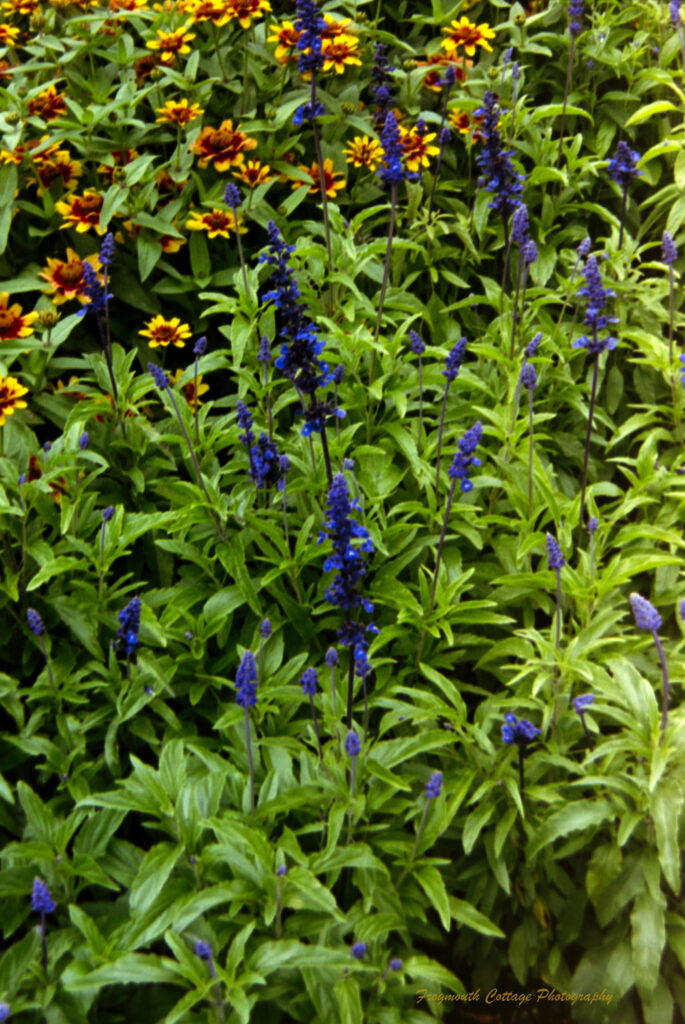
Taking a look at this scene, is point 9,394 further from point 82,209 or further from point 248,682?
point 248,682

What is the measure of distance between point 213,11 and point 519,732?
296 centimetres

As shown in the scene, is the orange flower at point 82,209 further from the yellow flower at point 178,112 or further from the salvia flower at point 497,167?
the salvia flower at point 497,167

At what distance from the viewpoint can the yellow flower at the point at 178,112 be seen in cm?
337

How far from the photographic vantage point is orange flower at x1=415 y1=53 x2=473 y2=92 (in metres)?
3.76

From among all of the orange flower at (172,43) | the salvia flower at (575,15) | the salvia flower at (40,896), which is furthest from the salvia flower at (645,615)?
the orange flower at (172,43)

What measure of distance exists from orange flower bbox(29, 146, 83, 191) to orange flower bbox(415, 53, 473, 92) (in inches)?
59.1

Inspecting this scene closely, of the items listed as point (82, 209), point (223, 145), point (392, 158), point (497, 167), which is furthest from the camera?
point (223, 145)

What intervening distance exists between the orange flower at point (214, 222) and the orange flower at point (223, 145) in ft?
0.68

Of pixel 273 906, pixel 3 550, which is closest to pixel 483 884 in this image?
pixel 273 906

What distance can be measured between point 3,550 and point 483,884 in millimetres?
1656

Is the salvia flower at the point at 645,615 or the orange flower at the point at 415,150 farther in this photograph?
the orange flower at the point at 415,150

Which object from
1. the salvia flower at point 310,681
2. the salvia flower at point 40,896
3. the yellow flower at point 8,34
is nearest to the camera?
the salvia flower at point 40,896

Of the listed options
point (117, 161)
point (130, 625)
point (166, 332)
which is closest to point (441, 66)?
point (117, 161)

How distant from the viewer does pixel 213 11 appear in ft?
11.4
